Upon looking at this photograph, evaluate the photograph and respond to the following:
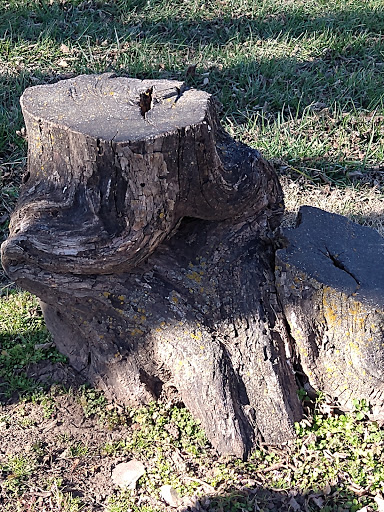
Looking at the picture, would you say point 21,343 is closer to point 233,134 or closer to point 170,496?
point 170,496

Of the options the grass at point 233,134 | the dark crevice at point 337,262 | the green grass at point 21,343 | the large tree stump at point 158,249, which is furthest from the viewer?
the green grass at point 21,343

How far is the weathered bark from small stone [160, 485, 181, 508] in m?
0.88

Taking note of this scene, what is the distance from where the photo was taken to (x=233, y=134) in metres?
5.02

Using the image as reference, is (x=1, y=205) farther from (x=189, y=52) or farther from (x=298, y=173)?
(x=189, y=52)

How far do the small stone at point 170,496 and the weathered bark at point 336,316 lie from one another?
880 mm

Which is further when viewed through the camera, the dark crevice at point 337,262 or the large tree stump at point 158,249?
the dark crevice at point 337,262

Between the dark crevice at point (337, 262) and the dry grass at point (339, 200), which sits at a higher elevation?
the dark crevice at point (337, 262)

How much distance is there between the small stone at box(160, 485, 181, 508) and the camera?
8.38ft

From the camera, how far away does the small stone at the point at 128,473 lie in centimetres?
265

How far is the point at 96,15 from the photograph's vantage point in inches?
251

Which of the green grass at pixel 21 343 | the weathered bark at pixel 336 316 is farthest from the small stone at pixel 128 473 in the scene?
the weathered bark at pixel 336 316

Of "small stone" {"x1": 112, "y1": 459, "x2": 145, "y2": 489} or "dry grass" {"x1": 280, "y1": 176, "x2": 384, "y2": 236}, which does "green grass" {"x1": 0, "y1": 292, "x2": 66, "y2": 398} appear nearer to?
"small stone" {"x1": 112, "y1": 459, "x2": 145, "y2": 489}

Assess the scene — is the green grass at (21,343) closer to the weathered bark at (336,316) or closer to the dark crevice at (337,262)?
the weathered bark at (336,316)

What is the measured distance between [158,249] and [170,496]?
1185 millimetres
